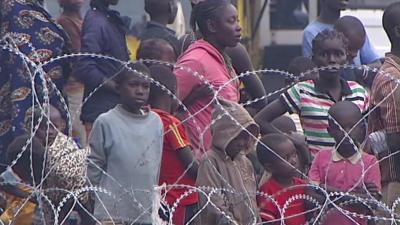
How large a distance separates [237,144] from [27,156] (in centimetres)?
107

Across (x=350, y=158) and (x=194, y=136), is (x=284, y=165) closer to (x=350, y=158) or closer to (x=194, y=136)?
(x=350, y=158)

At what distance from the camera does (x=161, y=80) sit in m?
8.06

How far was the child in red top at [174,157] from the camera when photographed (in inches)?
314

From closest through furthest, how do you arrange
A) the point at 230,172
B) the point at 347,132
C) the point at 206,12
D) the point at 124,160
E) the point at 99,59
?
the point at 230,172, the point at 124,160, the point at 347,132, the point at 206,12, the point at 99,59

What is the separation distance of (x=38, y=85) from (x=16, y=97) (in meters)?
0.16

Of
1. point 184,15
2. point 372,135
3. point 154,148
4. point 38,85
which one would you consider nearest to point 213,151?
point 154,148

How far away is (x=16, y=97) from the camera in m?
8.66

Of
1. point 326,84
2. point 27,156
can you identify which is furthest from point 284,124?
point 27,156

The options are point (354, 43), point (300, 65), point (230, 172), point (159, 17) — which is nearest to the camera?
point (230, 172)

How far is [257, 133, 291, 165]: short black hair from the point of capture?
7.96 meters

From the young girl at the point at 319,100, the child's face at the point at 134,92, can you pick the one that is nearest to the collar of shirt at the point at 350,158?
the young girl at the point at 319,100

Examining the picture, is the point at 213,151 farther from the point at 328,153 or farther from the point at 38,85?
the point at 38,85

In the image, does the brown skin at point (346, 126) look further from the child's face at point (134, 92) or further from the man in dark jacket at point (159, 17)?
the man in dark jacket at point (159, 17)

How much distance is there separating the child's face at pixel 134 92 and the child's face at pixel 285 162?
747 mm
